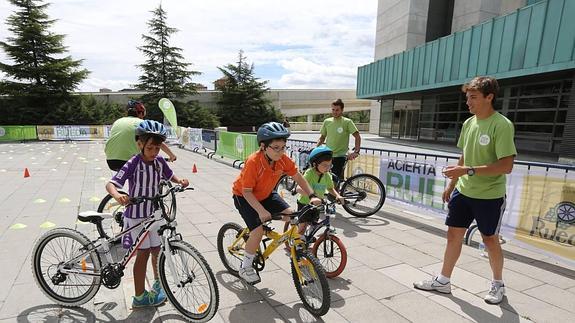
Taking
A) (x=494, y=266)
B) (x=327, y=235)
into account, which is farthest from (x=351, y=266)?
(x=494, y=266)

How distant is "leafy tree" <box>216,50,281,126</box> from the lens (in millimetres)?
42688

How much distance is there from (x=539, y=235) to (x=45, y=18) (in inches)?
1595

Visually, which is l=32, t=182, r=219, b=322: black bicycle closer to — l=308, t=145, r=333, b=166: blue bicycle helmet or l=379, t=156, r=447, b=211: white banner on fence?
l=308, t=145, r=333, b=166: blue bicycle helmet

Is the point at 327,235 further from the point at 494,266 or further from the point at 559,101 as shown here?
the point at 559,101

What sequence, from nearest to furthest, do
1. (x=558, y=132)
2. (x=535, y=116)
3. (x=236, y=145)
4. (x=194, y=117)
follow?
(x=236, y=145)
(x=558, y=132)
(x=535, y=116)
(x=194, y=117)

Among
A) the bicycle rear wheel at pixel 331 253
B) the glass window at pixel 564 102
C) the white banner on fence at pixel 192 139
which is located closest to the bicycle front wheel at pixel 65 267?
the bicycle rear wheel at pixel 331 253

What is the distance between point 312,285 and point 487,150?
1999 millimetres

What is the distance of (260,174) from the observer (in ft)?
10.1

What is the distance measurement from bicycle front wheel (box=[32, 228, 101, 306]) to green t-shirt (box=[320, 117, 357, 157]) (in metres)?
4.28

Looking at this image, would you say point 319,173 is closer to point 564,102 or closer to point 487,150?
point 487,150

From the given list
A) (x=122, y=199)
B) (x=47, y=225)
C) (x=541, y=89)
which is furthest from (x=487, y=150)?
(x=541, y=89)

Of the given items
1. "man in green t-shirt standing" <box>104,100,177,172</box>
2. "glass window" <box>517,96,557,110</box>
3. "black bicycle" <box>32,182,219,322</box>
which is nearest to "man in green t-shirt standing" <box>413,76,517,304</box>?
"black bicycle" <box>32,182,219,322</box>

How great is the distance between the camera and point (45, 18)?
103ft

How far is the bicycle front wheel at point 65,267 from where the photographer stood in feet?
9.70
